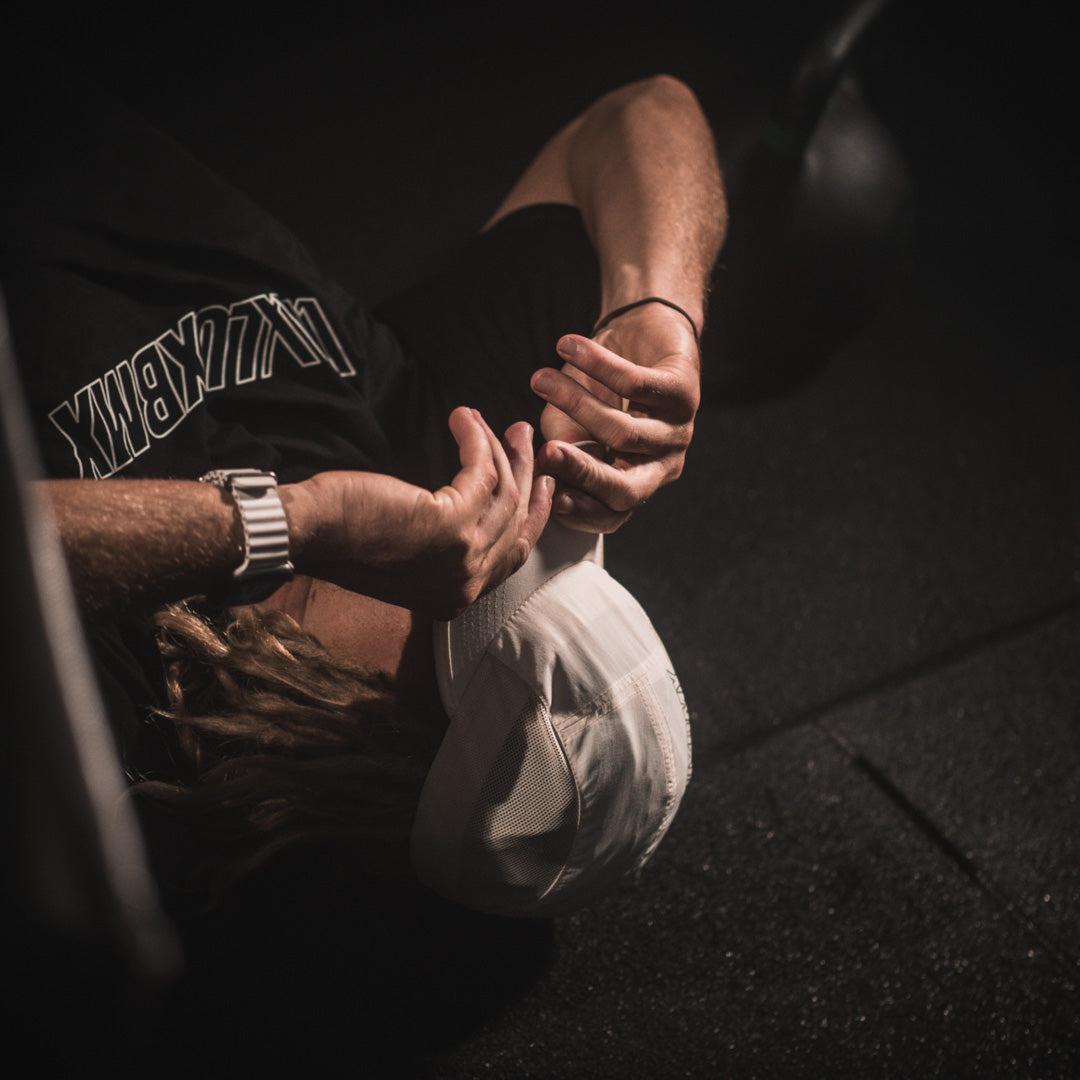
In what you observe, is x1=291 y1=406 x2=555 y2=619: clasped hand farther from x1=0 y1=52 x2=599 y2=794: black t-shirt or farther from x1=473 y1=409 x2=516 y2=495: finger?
x1=0 y1=52 x2=599 y2=794: black t-shirt

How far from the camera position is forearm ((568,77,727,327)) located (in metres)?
0.94

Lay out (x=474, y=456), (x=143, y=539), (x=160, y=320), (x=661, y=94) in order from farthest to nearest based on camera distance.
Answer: (x=661, y=94), (x=160, y=320), (x=474, y=456), (x=143, y=539)

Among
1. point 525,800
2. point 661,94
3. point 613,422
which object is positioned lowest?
point 525,800

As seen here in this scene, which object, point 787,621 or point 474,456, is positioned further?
point 787,621

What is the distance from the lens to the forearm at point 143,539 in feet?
1.84

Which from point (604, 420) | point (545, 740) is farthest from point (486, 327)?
point (545, 740)

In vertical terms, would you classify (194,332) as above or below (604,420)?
above

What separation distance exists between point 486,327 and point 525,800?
53cm

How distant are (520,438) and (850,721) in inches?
27.9

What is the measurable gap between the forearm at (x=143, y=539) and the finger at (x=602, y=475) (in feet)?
0.74

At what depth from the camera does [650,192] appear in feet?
3.30

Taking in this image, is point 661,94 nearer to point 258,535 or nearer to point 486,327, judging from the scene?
point 486,327

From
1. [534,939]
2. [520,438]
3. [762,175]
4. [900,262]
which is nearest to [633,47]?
[762,175]

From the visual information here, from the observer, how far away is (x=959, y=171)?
5.74 feet
